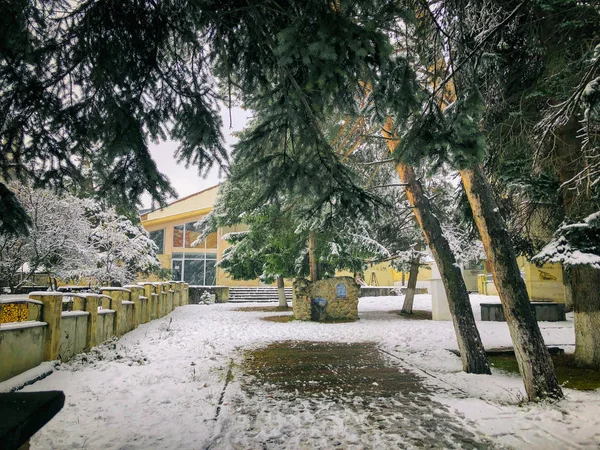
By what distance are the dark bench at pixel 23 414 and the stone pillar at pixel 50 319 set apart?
557 centimetres

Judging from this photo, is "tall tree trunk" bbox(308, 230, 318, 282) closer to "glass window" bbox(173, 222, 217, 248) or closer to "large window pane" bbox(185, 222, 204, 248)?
"glass window" bbox(173, 222, 217, 248)

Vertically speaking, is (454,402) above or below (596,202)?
below

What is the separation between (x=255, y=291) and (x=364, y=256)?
14374mm

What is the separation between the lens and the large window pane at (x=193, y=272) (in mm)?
30891

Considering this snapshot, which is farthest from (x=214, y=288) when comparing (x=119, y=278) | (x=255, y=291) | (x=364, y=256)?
(x=364, y=256)

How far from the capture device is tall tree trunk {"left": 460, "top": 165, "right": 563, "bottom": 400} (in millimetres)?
5266

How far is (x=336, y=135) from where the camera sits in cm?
928

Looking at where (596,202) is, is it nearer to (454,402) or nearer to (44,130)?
(454,402)

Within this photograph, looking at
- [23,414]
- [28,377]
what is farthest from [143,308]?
[23,414]

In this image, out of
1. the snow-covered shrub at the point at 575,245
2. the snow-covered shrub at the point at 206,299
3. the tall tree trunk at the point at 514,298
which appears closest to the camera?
the tall tree trunk at the point at 514,298

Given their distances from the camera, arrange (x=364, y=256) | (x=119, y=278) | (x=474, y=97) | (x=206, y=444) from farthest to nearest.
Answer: (x=119, y=278)
(x=364, y=256)
(x=206, y=444)
(x=474, y=97)

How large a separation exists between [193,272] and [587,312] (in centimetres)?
2771

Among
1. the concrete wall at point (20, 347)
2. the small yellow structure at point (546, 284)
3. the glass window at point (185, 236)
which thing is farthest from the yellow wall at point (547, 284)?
the glass window at point (185, 236)

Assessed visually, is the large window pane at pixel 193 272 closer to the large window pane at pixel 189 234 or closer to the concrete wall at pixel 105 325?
the large window pane at pixel 189 234
